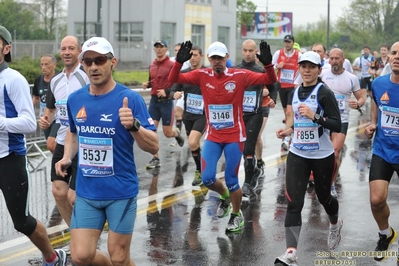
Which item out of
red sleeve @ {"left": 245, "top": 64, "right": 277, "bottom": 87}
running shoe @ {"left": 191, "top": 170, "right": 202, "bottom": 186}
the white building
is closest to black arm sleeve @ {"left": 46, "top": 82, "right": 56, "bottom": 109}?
red sleeve @ {"left": 245, "top": 64, "right": 277, "bottom": 87}

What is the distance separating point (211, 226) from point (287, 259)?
188 cm

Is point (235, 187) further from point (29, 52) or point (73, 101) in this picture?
point (29, 52)

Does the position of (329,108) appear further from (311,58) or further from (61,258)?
(61,258)

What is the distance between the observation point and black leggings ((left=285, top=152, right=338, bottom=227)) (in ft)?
23.9

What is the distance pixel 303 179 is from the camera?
7.41m

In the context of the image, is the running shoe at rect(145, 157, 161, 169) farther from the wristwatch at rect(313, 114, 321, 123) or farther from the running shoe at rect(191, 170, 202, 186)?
the wristwatch at rect(313, 114, 321, 123)

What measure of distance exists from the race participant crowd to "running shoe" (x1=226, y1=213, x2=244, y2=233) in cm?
1

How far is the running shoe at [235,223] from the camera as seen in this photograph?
8.52 m

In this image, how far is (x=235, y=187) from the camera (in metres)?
8.70

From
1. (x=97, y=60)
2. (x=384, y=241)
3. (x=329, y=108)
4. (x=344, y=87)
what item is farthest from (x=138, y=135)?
(x=344, y=87)

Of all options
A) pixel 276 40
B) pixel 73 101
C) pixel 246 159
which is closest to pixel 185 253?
pixel 73 101

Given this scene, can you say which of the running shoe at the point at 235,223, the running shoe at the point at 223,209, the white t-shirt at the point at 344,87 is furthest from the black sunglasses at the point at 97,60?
the white t-shirt at the point at 344,87

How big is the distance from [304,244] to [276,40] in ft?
295

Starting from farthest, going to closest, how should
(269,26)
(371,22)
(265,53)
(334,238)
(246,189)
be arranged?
1. (269,26)
2. (371,22)
3. (246,189)
4. (265,53)
5. (334,238)
